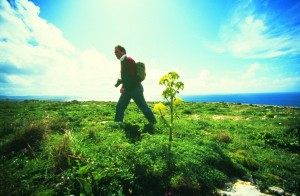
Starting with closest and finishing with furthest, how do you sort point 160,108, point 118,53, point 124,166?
point 124,166, point 160,108, point 118,53

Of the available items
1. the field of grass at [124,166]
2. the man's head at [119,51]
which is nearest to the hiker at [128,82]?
the man's head at [119,51]

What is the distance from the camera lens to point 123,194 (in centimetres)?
328

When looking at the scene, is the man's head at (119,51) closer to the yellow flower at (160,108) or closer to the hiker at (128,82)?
the hiker at (128,82)

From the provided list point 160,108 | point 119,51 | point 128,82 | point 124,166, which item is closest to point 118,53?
point 119,51

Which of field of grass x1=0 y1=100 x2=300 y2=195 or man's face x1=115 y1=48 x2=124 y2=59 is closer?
field of grass x1=0 y1=100 x2=300 y2=195

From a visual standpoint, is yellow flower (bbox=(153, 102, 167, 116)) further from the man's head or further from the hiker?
the man's head

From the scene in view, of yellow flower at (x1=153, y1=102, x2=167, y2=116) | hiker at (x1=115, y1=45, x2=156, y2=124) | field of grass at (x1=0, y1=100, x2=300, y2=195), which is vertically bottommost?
field of grass at (x1=0, y1=100, x2=300, y2=195)

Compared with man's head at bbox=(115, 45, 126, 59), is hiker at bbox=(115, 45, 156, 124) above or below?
below

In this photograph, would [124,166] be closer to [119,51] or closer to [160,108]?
[160,108]

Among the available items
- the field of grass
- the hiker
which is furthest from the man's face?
the field of grass

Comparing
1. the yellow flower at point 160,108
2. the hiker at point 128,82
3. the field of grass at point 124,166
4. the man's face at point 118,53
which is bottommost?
the field of grass at point 124,166

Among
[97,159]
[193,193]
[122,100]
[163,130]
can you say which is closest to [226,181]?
[193,193]

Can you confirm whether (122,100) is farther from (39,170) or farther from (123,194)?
(123,194)

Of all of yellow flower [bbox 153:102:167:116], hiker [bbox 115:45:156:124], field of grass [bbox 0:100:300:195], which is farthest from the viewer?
hiker [bbox 115:45:156:124]
